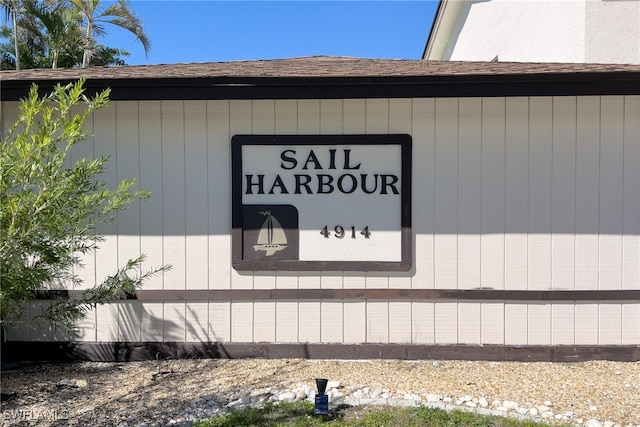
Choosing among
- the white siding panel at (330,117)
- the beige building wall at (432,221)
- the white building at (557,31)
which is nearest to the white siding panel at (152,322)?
the beige building wall at (432,221)

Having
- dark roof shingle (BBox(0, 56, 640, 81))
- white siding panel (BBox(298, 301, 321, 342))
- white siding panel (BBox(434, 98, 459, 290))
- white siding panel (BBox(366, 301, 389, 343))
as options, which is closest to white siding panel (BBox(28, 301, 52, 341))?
dark roof shingle (BBox(0, 56, 640, 81))

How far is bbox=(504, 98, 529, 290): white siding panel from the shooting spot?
4320mm

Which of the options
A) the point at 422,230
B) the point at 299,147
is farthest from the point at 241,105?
the point at 422,230

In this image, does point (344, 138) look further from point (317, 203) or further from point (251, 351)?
point (251, 351)

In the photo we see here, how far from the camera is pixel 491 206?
4336 mm

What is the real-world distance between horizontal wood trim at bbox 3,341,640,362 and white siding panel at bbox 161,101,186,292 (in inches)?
34.6

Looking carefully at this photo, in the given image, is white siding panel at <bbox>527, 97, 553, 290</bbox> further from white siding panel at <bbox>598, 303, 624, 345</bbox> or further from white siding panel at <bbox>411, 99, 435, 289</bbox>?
white siding panel at <bbox>411, 99, 435, 289</bbox>

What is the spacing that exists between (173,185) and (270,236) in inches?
45.0

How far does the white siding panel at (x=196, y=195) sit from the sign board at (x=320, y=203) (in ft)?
1.06

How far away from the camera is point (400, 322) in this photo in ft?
14.5

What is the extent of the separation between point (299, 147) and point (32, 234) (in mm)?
2463

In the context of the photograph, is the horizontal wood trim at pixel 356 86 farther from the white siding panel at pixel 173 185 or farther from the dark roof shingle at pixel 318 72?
the white siding panel at pixel 173 185

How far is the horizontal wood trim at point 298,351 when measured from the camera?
4336 millimetres

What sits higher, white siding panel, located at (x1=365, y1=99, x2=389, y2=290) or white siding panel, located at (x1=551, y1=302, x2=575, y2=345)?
white siding panel, located at (x1=365, y1=99, x2=389, y2=290)
